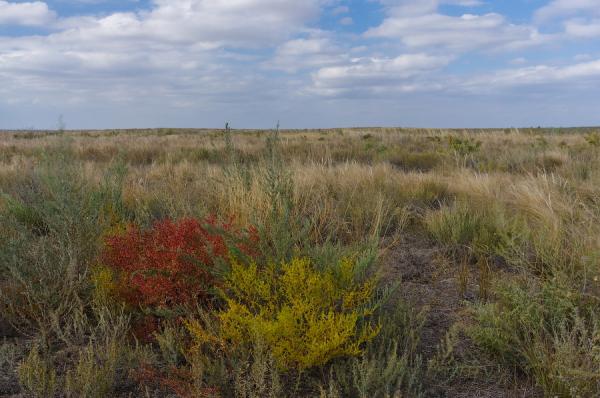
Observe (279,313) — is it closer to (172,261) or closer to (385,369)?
(385,369)

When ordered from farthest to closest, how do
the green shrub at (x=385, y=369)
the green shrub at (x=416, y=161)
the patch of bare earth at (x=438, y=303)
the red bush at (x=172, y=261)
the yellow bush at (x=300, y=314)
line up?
the green shrub at (x=416, y=161), the red bush at (x=172, y=261), the patch of bare earth at (x=438, y=303), the yellow bush at (x=300, y=314), the green shrub at (x=385, y=369)

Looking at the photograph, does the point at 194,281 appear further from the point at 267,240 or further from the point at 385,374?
the point at 385,374

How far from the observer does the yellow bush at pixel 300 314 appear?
244cm

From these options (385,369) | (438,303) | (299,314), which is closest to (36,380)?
(299,314)

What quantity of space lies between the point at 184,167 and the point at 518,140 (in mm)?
13070

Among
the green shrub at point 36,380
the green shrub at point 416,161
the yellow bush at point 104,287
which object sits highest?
the green shrub at point 416,161

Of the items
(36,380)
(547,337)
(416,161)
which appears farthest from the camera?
(416,161)

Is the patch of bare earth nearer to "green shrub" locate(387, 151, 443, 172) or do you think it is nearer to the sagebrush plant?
the sagebrush plant

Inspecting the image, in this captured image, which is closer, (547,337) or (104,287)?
(547,337)

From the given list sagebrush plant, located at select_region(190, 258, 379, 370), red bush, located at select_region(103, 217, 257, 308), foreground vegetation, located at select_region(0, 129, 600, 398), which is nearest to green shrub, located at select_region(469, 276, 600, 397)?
foreground vegetation, located at select_region(0, 129, 600, 398)

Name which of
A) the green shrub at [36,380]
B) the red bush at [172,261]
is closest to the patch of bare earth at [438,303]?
the red bush at [172,261]

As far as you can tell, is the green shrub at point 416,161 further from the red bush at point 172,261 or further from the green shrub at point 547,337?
the red bush at point 172,261

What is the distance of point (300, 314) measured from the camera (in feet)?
8.24

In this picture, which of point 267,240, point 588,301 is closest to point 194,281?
point 267,240
